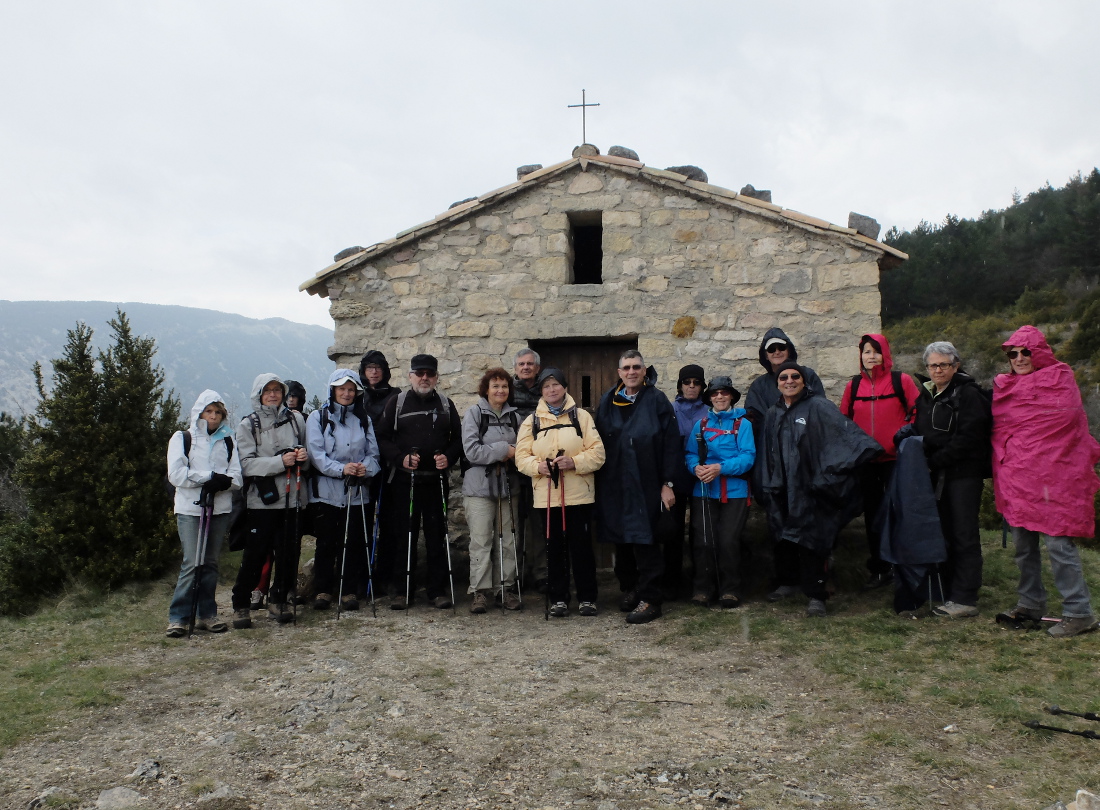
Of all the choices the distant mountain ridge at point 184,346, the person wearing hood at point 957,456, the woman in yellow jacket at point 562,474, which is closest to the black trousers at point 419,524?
the woman in yellow jacket at point 562,474

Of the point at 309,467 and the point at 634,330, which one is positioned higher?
the point at 634,330

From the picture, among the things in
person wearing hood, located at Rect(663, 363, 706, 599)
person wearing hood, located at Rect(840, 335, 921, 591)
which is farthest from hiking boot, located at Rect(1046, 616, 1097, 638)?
person wearing hood, located at Rect(663, 363, 706, 599)

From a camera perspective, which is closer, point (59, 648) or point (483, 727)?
point (483, 727)

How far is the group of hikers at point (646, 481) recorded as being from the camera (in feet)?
14.0

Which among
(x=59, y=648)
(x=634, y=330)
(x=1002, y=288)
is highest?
(x=1002, y=288)

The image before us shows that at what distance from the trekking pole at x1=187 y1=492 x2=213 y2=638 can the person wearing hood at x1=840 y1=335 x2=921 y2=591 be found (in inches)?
164

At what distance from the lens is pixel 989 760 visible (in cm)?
277

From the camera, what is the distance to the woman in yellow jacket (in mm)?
4961

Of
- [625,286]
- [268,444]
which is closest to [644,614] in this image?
[268,444]

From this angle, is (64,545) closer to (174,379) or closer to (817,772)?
(817,772)

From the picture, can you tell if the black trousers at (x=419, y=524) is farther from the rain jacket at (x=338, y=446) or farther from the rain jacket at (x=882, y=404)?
the rain jacket at (x=882, y=404)

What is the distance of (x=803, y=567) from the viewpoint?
193 inches

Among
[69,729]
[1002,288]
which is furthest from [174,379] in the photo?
[69,729]

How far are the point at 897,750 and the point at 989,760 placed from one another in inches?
12.1
